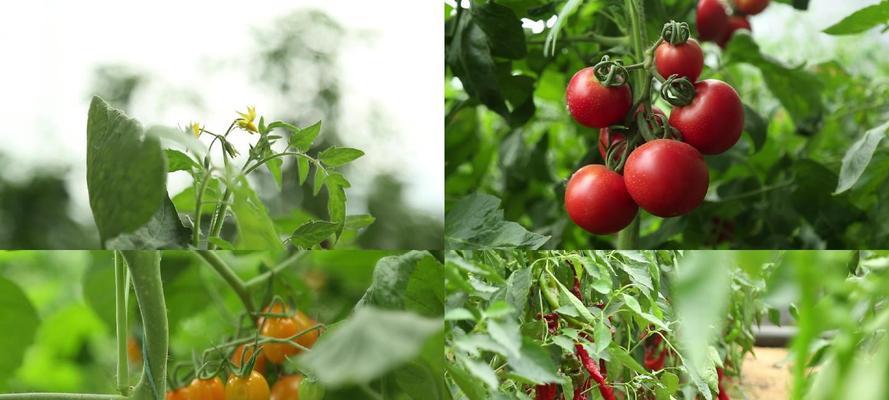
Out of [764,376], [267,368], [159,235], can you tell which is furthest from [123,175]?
[764,376]

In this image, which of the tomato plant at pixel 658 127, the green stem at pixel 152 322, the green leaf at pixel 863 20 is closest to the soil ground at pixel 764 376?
the tomato plant at pixel 658 127

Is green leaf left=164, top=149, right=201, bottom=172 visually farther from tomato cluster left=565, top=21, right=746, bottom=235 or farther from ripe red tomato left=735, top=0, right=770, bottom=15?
ripe red tomato left=735, top=0, right=770, bottom=15

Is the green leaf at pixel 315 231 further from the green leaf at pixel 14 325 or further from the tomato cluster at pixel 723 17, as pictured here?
the tomato cluster at pixel 723 17

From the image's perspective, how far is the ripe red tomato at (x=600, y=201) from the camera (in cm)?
42

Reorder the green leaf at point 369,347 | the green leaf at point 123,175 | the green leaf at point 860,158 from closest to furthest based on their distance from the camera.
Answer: the green leaf at point 369,347 < the green leaf at point 123,175 < the green leaf at point 860,158

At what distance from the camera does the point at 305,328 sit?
1.51 ft

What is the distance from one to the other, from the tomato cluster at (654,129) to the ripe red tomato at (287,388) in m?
0.17

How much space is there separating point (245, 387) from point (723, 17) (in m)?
0.51

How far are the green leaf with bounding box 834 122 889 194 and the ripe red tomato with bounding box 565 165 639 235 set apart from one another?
15 centimetres

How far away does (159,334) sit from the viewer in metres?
0.42

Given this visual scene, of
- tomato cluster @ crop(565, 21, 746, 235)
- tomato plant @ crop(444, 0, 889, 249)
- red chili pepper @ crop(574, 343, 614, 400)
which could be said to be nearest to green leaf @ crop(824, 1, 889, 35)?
tomato plant @ crop(444, 0, 889, 249)

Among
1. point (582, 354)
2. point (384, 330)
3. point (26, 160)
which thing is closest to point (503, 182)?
point (582, 354)

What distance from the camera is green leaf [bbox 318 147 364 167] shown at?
45 centimetres

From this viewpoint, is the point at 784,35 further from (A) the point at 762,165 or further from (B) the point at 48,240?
(B) the point at 48,240
